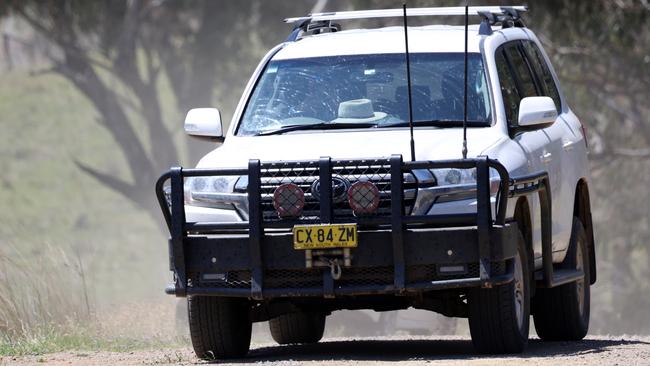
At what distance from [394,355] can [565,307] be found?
1.30 metres

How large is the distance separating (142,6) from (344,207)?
2041 cm

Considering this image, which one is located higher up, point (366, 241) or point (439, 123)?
point (439, 123)

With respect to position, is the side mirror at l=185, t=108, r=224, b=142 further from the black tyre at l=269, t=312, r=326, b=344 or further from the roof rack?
the black tyre at l=269, t=312, r=326, b=344

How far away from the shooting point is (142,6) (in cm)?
2761

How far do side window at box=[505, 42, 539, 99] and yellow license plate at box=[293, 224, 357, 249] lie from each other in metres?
2.16

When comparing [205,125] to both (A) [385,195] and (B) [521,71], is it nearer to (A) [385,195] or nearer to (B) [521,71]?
(A) [385,195]

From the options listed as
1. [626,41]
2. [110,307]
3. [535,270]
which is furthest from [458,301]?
[626,41]

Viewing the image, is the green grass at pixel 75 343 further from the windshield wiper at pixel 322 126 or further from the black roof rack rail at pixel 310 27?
the black roof rack rail at pixel 310 27

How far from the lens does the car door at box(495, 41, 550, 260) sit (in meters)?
8.56

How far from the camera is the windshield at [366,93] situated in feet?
28.5

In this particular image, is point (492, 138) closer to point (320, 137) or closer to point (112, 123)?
point (320, 137)

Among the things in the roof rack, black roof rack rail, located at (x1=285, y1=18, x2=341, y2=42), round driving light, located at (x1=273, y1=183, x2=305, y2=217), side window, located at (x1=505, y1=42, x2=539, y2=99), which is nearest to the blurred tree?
black roof rack rail, located at (x1=285, y1=18, x2=341, y2=42)

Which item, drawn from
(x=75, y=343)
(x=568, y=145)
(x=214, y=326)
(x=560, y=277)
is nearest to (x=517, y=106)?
(x=568, y=145)

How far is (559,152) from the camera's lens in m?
9.35
